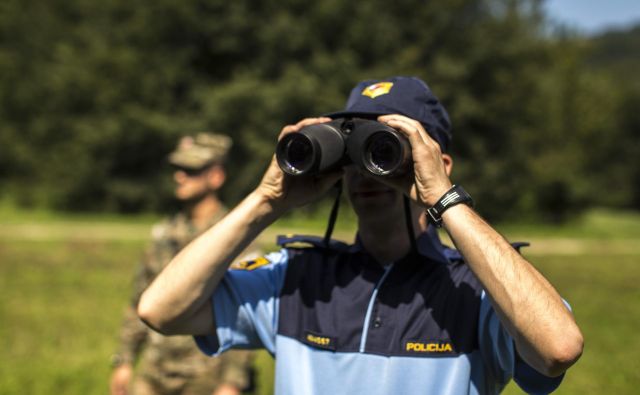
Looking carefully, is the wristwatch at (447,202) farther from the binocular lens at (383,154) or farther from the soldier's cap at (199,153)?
the soldier's cap at (199,153)

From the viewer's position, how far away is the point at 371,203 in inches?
86.3

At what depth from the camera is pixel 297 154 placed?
2168 mm

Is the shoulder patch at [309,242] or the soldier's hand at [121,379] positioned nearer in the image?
the shoulder patch at [309,242]

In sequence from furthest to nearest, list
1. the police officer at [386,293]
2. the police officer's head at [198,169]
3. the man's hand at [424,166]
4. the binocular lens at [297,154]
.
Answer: the police officer's head at [198,169], the binocular lens at [297,154], the man's hand at [424,166], the police officer at [386,293]

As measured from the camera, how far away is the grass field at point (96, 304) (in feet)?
22.0

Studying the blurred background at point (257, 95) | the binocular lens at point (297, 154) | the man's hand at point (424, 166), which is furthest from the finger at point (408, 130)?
the blurred background at point (257, 95)

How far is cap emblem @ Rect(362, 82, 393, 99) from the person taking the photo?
86.5 inches

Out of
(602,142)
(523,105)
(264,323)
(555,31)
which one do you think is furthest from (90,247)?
(602,142)

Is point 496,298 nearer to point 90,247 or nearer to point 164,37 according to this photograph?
point 90,247

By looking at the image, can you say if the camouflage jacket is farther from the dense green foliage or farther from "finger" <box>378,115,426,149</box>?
the dense green foliage

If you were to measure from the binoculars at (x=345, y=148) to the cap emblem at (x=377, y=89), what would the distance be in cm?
10

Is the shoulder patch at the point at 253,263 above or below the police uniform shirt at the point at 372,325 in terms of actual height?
above

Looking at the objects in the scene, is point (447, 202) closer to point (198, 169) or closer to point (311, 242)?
point (311, 242)

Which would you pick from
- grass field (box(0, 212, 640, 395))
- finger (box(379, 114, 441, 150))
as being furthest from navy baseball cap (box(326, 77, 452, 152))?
grass field (box(0, 212, 640, 395))
